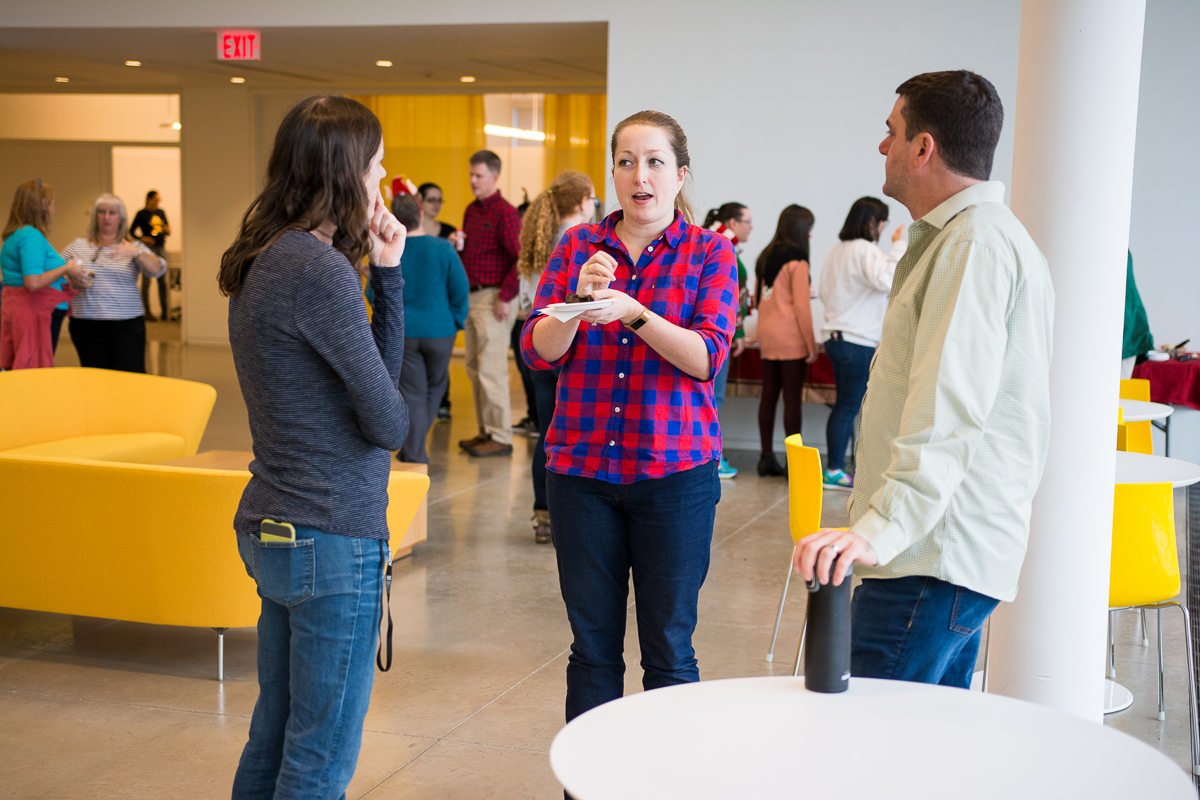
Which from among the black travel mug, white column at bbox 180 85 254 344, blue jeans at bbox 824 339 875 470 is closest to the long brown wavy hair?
the black travel mug

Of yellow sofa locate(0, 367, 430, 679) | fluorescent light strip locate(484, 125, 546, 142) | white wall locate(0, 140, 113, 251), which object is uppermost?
fluorescent light strip locate(484, 125, 546, 142)

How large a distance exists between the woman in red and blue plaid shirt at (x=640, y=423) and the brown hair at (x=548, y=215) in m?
2.68

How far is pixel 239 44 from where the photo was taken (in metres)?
8.77

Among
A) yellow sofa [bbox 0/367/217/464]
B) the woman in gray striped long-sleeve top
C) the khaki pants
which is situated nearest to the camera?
the woman in gray striped long-sleeve top

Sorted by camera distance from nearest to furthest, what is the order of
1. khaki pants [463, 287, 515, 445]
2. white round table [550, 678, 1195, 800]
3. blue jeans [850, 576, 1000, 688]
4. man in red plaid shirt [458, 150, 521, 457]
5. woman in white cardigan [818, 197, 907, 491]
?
white round table [550, 678, 1195, 800]
blue jeans [850, 576, 1000, 688]
woman in white cardigan [818, 197, 907, 491]
man in red plaid shirt [458, 150, 521, 457]
khaki pants [463, 287, 515, 445]

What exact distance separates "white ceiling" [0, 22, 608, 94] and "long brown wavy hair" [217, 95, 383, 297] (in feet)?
21.5

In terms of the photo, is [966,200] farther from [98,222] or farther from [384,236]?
[98,222]

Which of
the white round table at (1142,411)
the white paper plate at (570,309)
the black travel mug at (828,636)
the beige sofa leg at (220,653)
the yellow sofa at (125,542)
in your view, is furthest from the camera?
the white round table at (1142,411)

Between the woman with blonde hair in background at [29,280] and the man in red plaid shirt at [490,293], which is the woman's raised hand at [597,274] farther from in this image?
the woman with blonde hair in background at [29,280]

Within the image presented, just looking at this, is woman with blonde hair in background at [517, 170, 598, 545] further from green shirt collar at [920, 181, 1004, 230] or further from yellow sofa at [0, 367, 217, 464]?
green shirt collar at [920, 181, 1004, 230]

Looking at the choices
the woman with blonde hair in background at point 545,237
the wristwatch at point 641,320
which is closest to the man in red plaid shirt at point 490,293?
the woman with blonde hair in background at point 545,237

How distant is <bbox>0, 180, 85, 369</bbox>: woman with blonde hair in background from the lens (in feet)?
20.4

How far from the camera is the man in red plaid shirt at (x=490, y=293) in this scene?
6836 mm

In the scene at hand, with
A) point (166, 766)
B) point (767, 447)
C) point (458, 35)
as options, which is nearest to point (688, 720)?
point (166, 766)
